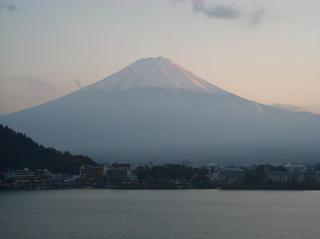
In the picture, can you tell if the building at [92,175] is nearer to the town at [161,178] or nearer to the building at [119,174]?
the town at [161,178]

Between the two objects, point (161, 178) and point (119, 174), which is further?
point (119, 174)

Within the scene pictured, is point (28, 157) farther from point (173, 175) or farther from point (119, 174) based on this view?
point (173, 175)

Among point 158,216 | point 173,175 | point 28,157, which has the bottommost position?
point 158,216

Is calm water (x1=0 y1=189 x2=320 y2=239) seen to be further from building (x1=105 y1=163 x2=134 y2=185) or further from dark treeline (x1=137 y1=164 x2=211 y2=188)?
building (x1=105 y1=163 x2=134 y2=185)

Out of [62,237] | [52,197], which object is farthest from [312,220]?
[52,197]

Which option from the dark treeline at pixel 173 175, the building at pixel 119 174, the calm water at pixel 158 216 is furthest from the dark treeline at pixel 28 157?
the calm water at pixel 158 216

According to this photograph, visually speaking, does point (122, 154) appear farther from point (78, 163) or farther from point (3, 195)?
point (3, 195)

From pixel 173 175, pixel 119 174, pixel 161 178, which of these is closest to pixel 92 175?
pixel 119 174
